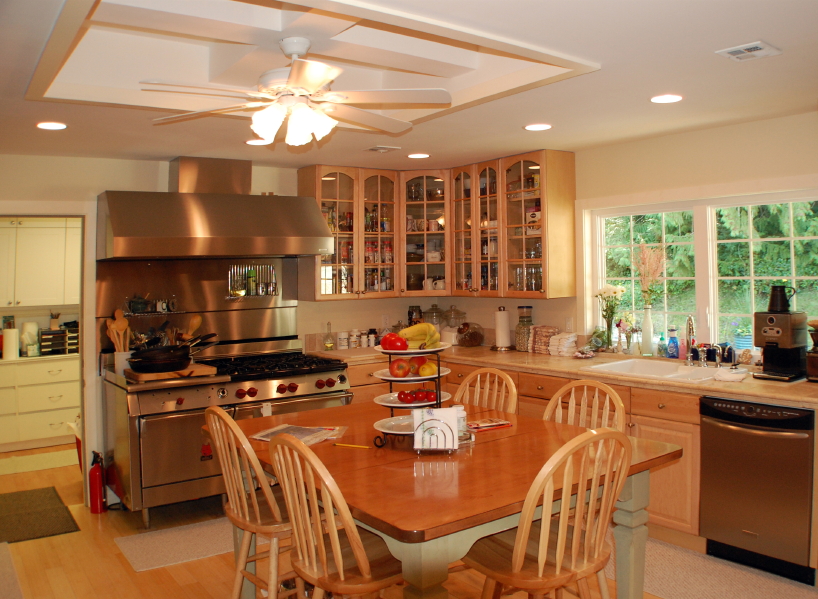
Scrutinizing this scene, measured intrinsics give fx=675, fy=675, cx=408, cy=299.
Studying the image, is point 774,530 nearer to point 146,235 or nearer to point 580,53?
point 580,53

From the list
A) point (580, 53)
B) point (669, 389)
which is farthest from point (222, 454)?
point (669, 389)

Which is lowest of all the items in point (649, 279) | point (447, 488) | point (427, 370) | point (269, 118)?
point (447, 488)

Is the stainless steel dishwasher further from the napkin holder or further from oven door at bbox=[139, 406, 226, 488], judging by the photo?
oven door at bbox=[139, 406, 226, 488]

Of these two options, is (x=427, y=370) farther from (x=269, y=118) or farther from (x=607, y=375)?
(x=607, y=375)

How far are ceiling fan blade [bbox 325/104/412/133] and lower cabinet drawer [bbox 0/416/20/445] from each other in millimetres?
4934

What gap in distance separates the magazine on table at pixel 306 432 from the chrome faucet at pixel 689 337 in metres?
2.30

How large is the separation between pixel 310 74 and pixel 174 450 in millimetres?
2839

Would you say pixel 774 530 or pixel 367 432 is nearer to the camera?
pixel 367 432

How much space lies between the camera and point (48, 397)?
6.03m

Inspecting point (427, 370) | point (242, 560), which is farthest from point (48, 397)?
point (427, 370)

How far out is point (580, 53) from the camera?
2.58 meters

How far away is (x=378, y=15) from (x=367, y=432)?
163 centimetres

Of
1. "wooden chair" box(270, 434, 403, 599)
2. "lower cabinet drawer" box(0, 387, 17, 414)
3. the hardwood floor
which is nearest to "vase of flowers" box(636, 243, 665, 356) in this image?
the hardwood floor

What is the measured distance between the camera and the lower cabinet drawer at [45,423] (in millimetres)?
5945
